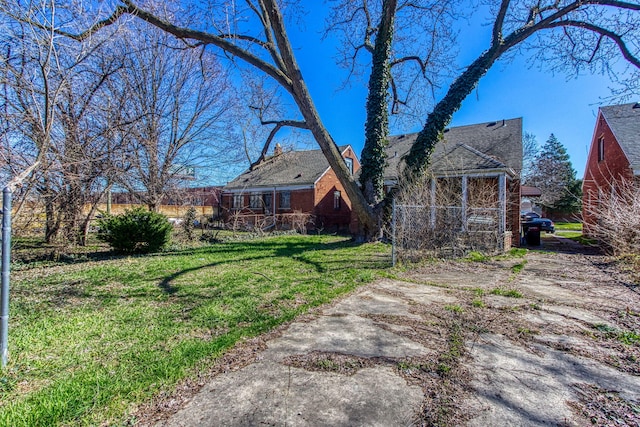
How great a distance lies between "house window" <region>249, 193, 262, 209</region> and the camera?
22297mm

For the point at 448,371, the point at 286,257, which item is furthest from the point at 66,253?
the point at 448,371

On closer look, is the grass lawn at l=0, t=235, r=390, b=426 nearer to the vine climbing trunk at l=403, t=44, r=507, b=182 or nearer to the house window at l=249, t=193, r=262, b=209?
the vine climbing trunk at l=403, t=44, r=507, b=182

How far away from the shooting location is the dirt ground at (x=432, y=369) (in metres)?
1.99

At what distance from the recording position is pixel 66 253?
8.41 meters

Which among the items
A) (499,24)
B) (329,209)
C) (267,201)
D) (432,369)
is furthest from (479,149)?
(432,369)

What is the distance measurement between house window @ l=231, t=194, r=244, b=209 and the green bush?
1334cm

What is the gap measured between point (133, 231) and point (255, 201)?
13.5 m

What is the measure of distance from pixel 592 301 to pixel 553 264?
3.86m

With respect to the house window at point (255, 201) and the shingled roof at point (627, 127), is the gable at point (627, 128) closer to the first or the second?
the shingled roof at point (627, 127)

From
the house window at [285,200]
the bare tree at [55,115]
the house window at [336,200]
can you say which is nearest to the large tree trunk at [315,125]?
the bare tree at [55,115]

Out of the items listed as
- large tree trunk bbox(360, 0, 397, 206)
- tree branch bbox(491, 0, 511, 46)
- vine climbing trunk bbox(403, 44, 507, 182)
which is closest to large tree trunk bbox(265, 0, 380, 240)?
large tree trunk bbox(360, 0, 397, 206)

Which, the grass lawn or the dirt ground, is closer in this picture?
the dirt ground

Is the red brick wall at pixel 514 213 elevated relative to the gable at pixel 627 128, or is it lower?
lower

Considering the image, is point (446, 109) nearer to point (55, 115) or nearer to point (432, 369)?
point (432, 369)
